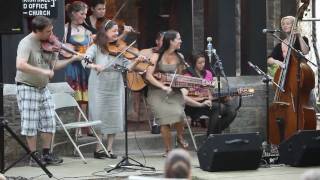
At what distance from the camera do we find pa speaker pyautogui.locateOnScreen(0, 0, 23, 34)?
29.8 feet

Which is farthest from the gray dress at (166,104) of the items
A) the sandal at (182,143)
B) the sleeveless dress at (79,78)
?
the sleeveless dress at (79,78)

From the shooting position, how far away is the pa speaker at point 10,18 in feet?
29.8

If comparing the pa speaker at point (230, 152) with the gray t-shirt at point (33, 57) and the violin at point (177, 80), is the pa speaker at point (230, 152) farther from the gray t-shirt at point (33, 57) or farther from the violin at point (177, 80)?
the gray t-shirt at point (33, 57)

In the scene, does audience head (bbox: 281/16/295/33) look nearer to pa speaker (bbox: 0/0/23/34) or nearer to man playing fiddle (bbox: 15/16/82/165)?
man playing fiddle (bbox: 15/16/82/165)

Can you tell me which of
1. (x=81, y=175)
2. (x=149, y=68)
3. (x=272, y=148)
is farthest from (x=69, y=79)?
(x=272, y=148)

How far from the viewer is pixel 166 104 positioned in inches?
422

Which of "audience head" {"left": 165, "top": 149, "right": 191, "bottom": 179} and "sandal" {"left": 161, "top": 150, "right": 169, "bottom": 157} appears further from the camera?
"sandal" {"left": 161, "top": 150, "right": 169, "bottom": 157}

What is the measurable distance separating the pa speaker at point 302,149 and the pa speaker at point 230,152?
513 millimetres

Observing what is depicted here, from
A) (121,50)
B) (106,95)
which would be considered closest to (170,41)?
(121,50)

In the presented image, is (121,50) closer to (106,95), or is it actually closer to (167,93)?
(106,95)

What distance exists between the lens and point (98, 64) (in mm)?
10500

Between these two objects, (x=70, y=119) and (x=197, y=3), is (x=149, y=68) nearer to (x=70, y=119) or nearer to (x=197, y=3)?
(x=70, y=119)

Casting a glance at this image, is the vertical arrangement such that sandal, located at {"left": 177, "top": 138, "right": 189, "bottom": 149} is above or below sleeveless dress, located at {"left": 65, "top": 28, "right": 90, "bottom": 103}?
below

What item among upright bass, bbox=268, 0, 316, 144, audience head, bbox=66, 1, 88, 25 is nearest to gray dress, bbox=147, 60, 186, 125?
upright bass, bbox=268, 0, 316, 144
